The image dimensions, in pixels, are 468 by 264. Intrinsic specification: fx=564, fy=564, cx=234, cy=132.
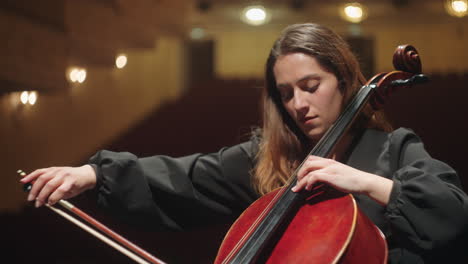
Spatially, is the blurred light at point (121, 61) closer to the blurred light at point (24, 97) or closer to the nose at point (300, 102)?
the blurred light at point (24, 97)

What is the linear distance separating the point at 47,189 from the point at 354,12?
16.1 feet

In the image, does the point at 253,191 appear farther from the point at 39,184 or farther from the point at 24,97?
the point at 24,97

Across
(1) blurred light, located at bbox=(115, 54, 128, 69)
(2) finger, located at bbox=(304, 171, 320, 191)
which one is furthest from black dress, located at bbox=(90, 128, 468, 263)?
(1) blurred light, located at bbox=(115, 54, 128, 69)

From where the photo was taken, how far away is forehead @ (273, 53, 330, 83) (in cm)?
95

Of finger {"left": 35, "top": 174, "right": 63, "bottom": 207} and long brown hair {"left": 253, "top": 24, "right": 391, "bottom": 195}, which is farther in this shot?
long brown hair {"left": 253, "top": 24, "right": 391, "bottom": 195}

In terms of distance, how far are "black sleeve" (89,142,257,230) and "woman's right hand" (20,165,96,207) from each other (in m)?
0.07

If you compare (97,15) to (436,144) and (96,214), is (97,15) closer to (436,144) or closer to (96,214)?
(96,214)

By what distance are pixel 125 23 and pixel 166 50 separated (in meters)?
1.60

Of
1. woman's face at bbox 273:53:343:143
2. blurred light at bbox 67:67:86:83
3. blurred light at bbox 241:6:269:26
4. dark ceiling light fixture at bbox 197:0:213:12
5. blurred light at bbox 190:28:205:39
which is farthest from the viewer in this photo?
blurred light at bbox 190:28:205:39

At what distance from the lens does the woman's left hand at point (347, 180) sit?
738mm

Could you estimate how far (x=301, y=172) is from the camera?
77cm

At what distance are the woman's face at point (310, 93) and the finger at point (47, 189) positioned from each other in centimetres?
40

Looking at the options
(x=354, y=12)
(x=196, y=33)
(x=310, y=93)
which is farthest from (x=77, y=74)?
(x=310, y=93)

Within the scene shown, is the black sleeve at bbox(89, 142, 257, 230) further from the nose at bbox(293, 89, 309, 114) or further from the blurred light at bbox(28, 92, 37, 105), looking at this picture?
the blurred light at bbox(28, 92, 37, 105)
